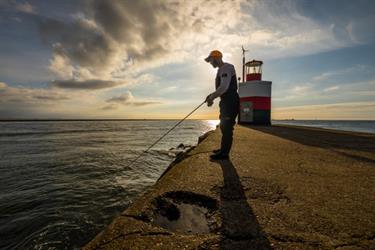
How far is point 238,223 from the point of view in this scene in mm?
2033

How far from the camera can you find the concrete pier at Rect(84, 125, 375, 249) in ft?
5.77

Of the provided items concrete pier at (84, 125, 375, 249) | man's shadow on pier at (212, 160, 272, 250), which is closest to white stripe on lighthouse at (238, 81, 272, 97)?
concrete pier at (84, 125, 375, 249)

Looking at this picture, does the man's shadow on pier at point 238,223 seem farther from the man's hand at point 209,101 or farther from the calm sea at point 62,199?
the calm sea at point 62,199

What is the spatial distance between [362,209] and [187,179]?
7.02 ft

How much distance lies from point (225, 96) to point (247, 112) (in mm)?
17064

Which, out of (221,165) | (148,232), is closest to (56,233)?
(148,232)

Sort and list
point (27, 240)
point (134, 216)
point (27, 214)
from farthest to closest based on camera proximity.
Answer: point (27, 214) → point (27, 240) → point (134, 216)

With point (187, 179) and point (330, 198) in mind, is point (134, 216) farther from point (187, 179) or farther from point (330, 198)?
point (330, 198)

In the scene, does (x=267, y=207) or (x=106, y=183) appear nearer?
(x=267, y=207)

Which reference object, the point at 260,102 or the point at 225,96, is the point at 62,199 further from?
the point at 260,102

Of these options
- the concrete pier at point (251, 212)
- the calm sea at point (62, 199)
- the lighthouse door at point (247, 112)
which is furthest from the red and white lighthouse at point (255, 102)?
the concrete pier at point (251, 212)

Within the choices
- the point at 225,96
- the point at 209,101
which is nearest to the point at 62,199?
the point at 209,101

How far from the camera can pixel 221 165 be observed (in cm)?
419

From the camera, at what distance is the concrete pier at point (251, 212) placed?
1759 millimetres
